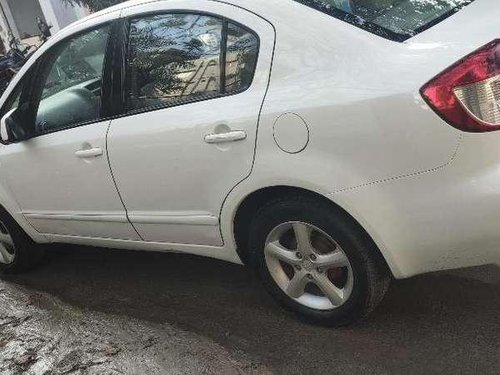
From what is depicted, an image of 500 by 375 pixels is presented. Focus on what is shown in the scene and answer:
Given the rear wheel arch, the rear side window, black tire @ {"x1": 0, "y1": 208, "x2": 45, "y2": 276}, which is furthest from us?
black tire @ {"x1": 0, "y1": 208, "x2": 45, "y2": 276}

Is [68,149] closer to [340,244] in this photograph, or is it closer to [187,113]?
Answer: [187,113]

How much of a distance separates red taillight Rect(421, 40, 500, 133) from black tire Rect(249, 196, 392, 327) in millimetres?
588

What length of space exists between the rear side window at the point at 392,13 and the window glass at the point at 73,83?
127cm

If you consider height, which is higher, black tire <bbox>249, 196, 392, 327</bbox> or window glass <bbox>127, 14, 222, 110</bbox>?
window glass <bbox>127, 14, 222, 110</bbox>

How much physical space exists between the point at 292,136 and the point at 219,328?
1183mm

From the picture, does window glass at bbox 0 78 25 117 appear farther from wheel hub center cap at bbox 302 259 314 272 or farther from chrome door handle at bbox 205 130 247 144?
wheel hub center cap at bbox 302 259 314 272

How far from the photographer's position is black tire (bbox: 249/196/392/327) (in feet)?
7.73

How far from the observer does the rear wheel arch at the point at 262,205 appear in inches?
92.4

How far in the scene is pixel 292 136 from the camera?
7.54 ft

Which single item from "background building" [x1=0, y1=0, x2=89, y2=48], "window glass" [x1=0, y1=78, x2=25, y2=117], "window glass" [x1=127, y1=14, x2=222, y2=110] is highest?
"window glass" [x1=127, y1=14, x2=222, y2=110]

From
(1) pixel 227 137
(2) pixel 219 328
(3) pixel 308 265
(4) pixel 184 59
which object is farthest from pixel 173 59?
(2) pixel 219 328

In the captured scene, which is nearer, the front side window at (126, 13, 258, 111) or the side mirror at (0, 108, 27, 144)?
the front side window at (126, 13, 258, 111)

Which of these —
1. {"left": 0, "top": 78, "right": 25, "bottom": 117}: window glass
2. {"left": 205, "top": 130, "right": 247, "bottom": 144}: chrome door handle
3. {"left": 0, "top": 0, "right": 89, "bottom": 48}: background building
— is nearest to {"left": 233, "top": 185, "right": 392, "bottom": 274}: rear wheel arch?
{"left": 205, "top": 130, "right": 247, "bottom": 144}: chrome door handle

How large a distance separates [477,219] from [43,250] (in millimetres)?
3210
